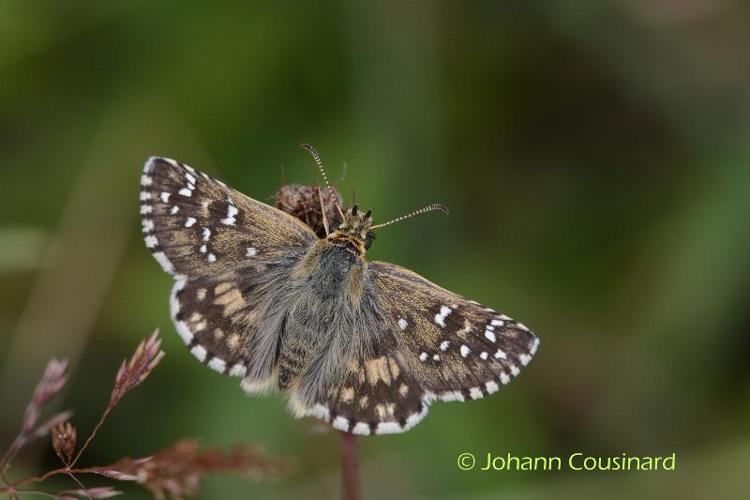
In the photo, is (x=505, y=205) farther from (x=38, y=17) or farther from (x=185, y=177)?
(x=38, y=17)

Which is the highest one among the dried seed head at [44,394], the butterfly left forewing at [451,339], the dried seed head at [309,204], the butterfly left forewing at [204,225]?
the dried seed head at [309,204]

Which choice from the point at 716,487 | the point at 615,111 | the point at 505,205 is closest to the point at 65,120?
the point at 505,205

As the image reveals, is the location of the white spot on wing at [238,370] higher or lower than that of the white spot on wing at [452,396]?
lower

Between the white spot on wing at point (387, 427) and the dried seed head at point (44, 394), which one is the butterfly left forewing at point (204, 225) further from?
the white spot on wing at point (387, 427)

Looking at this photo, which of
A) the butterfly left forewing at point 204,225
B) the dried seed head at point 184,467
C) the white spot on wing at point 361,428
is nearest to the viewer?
the dried seed head at point 184,467

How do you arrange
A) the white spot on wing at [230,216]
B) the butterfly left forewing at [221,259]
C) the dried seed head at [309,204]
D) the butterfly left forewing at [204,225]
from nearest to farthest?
the butterfly left forewing at [221,259]
the butterfly left forewing at [204,225]
the white spot on wing at [230,216]
the dried seed head at [309,204]

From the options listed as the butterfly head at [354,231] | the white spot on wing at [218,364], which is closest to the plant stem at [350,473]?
the white spot on wing at [218,364]

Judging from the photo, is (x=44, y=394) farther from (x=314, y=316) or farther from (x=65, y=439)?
(x=314, y=316)
